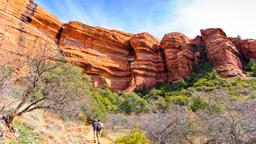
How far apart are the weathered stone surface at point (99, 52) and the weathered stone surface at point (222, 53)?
14.7m

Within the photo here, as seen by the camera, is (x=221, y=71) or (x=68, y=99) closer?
(x=68, y=99)

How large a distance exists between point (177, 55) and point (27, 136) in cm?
4909

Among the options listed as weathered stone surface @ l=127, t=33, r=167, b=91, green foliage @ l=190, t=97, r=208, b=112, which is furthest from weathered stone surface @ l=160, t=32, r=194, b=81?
green foliage @ l=190, t=97, r=208, b=112

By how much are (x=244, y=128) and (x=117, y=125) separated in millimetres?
13744

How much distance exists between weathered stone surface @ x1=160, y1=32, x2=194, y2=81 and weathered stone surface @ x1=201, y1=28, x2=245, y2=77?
144 inches

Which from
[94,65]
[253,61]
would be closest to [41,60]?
[94,65]

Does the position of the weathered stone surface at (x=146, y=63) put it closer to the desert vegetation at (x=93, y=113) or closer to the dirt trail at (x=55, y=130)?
the desert vegetation at (x=93, y=113)

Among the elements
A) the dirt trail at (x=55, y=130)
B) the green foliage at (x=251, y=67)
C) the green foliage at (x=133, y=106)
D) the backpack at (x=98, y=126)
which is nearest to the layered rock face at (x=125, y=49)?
the green foliage at (x=251, y=67)

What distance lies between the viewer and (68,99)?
15086 mm

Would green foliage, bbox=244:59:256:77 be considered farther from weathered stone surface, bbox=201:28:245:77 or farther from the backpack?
the backpack

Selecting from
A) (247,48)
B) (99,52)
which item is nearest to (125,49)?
(99,52)

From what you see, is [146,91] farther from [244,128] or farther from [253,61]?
[244,128]

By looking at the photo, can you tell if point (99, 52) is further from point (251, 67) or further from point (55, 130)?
point (55, 130)

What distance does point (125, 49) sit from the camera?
62.3 metres
